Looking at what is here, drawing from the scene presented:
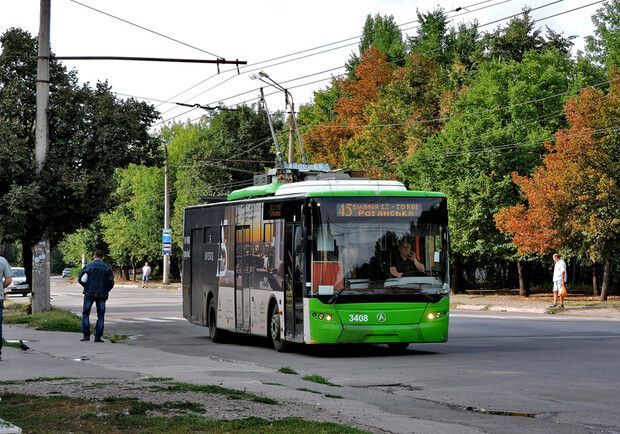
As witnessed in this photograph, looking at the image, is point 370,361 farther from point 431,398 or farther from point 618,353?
point 431,398

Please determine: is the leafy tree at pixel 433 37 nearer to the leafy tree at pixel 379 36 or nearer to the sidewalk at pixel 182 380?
the leafy tree at pixel 379 36

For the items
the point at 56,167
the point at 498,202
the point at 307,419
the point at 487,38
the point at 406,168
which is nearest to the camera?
the point at 307,419

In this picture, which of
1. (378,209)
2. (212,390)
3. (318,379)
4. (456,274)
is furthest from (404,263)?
(456,274)

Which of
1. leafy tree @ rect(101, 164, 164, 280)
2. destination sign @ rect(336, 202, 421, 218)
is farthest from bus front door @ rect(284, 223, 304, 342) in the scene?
leafy tree @ rect(101, 164, 164, 280)

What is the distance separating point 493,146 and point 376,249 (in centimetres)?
3484

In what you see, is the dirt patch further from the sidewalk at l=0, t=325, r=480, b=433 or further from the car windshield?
the car windshield

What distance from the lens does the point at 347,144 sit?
259 ft

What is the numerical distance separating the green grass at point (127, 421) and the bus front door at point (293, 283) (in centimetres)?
1015

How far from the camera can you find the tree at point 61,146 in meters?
32.2

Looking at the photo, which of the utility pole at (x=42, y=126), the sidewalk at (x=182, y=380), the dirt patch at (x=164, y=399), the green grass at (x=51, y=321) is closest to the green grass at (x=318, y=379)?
the sidewalk at (x=182, y=380)

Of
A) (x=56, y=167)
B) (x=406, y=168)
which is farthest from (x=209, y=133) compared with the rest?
(x=56, y=167)

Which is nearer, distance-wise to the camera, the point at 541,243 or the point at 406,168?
the point at 541,243

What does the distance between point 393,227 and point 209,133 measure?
89.6 meters

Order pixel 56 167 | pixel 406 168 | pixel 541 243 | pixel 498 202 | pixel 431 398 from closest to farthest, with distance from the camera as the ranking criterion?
pixel 431 398 → pixel 56 167 → pixel 541 243 → pixel 498 202 → pixel 406 168
